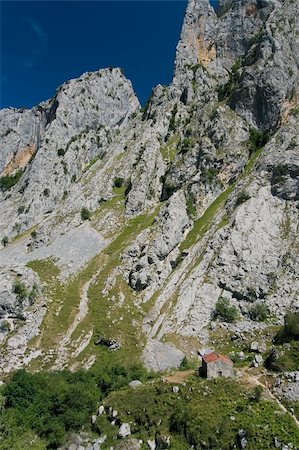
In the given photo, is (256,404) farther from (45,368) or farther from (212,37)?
(212,37)

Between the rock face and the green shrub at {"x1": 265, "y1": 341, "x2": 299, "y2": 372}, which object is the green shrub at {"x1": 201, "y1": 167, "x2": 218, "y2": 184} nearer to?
the rock face

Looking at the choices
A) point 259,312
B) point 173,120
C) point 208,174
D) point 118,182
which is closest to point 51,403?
point 259,312

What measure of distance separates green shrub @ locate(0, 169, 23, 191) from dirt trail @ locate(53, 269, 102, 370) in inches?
2876

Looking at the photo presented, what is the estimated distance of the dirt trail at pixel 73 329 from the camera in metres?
50.9

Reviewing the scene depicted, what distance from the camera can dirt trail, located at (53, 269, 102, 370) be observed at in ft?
167

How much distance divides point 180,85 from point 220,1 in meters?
57.1

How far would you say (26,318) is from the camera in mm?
56281

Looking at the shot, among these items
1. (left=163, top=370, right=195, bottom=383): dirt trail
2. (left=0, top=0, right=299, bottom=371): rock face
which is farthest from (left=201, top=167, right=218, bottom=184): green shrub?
(left=163, top=370, right=195, bottom=383): dirt trail

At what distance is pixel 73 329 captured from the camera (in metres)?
56.2

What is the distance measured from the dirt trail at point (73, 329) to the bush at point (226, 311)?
Result: 17.4 meters

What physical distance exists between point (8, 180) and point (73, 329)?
8664 centimetres

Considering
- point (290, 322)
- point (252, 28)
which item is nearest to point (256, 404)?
point (290, 322)

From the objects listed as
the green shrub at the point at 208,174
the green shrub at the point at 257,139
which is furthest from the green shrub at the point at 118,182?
the green shrub at the point at 257,139

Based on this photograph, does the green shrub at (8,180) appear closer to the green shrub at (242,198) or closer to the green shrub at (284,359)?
the green shrub at (242,198)
